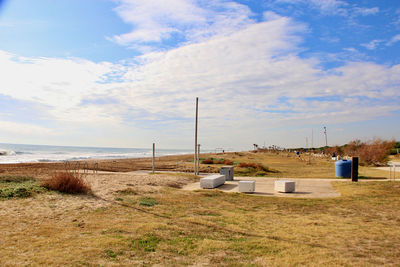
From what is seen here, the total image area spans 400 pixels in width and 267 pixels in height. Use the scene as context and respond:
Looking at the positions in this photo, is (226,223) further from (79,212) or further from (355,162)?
(355,162)

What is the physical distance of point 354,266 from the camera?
493cm

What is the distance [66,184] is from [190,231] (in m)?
5.12

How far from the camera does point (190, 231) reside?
22.5 feet

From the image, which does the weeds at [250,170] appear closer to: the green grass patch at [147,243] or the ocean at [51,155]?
the green grass patch at [147,243]

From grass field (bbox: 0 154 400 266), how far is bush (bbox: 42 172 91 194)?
41cm

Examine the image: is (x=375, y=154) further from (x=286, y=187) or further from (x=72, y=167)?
(x=72, y=167)

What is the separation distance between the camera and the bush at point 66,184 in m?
10.0

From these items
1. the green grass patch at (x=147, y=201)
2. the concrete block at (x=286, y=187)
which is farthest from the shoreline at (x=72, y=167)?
the concrete block at (x=286, y=187)

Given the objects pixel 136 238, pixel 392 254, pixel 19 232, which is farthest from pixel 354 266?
pixel 19 232

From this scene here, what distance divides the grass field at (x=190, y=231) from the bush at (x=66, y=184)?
411 mm

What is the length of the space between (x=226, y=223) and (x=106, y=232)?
2824 mm

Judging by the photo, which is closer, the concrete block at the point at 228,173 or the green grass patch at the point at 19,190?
the green grass patch at the point at 19,190

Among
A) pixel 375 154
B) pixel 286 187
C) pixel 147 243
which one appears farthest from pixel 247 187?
pixel 375 154

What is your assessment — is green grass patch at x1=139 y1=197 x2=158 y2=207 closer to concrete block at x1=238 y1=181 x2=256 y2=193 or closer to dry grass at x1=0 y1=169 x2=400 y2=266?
dry grass at x1=0 y1=169 x2=400 y2=266
